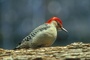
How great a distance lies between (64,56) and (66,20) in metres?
1.38

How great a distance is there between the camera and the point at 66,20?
3615 millimetres

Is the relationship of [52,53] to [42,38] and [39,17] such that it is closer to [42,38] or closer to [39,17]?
[42,38]

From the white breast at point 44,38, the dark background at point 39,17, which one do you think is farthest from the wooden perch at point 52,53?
the dark background at point 39,17

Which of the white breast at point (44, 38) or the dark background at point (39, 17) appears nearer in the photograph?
the white breast at point (44, 38)

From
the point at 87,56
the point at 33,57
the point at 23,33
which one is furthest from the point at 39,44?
the point at 23,33

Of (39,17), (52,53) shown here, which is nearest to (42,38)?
(52,53)

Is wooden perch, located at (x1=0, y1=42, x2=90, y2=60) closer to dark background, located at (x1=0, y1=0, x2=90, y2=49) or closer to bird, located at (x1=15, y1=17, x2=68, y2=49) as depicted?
bird, located at (x1=15, y1=17, x2=68, y2=49)

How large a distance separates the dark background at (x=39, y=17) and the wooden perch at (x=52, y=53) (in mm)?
1078

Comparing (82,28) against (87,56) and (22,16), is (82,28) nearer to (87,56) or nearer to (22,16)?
(22,16)

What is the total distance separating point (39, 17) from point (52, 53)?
1356 millimetres

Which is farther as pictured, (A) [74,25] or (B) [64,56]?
(A) [74,25]

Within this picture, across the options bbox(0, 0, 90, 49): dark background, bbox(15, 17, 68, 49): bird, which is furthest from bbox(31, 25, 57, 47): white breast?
bbox(0, 0, 90, 49): dark background

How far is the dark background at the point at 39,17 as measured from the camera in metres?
3.54

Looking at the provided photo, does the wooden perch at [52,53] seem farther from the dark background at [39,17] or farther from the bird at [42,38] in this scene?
the dark background at [39,17]
